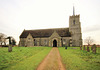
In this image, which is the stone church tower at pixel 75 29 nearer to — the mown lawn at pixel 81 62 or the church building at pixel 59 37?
the church building at pixel 59 37

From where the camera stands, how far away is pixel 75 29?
1426 inches

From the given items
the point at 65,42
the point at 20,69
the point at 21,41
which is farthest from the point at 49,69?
the point at 21,41

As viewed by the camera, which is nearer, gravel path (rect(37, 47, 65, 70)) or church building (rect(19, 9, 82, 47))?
gravel path (rect(37, 47, 65, 70))

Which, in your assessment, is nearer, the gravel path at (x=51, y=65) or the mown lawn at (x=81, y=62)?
the gravel path at (x=51, y=65)

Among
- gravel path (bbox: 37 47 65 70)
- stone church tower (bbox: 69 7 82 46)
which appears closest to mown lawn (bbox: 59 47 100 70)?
gravel path (bbox: 37 47 65 70)

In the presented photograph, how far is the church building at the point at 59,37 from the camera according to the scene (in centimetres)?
3338

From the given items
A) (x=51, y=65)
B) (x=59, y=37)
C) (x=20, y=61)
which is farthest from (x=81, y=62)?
(x=59, y=37)

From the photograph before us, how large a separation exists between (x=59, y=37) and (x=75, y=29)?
11023 millimetres

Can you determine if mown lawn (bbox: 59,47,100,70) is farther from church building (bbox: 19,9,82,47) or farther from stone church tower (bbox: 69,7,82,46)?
stone church tower (bbox: 69,7,82,46)

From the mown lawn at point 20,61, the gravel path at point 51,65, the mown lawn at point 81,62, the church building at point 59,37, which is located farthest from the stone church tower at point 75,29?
the gravel path at point 51,65

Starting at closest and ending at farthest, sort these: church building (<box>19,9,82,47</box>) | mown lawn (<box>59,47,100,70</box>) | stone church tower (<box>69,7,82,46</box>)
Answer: mown lawn (<box>59,47,100,70</box>)
church building (<box>19,9,82,47</box>)
stone church tower (<box>69,7,82,46</box>)

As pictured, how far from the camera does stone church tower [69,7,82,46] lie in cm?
3519

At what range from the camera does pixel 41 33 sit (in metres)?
40.2

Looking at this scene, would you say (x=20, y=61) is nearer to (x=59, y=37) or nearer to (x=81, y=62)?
(x=81, y=62)
